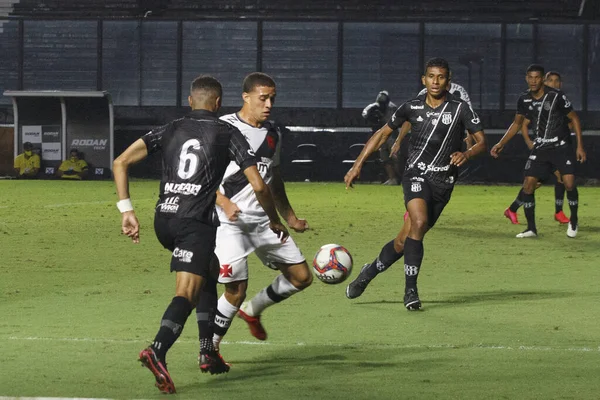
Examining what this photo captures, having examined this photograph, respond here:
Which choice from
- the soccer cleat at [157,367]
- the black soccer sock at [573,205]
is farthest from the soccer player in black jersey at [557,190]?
the soccer cleat at [157,367]

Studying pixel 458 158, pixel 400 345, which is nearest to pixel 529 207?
pixel 458 158

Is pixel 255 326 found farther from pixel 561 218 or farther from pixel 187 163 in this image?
pixel 561 218

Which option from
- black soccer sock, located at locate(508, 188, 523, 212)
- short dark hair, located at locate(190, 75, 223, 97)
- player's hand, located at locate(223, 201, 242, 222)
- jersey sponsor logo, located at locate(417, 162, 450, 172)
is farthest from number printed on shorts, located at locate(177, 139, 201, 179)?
black soccer sock, located at locate(508, 188, 523, 212)

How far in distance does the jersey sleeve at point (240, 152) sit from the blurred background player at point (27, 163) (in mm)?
26441

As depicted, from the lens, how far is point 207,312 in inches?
292

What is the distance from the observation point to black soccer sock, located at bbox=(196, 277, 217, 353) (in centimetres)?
734

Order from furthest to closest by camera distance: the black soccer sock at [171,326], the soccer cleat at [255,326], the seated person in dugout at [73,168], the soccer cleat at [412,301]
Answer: the seated person in dugout at [73,168], the soccer cleat at [412,301], the soccer cleat at [255,326], the black soccer sock at [171,326]

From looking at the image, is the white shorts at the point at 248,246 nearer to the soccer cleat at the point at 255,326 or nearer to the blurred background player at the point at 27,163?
the soccer cleat at the point at 255,326

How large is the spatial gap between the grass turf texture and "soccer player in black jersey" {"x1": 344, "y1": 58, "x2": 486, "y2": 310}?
1.59 ft

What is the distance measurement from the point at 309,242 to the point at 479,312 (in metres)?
6.35

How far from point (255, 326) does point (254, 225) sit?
75 cm

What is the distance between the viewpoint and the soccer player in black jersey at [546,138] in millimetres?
17016

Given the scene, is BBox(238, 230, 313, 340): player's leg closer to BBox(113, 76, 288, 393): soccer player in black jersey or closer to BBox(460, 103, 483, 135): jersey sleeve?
BBox(113, 76, 288, 393): soccer player in black jersey

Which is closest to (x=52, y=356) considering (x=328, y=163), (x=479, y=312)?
(x=479, y=312)
